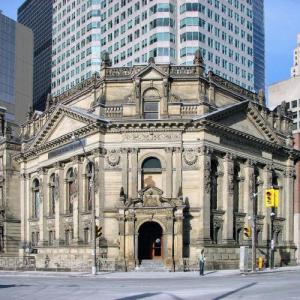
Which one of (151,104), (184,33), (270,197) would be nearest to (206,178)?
(151,104)

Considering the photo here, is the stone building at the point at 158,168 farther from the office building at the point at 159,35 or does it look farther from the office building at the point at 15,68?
the office building at the point at 15,68

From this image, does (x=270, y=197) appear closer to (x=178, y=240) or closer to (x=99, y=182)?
(x=178, y=240)

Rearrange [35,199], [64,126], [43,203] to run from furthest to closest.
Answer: [35,199] < [43,203] < [64,126]

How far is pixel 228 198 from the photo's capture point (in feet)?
204

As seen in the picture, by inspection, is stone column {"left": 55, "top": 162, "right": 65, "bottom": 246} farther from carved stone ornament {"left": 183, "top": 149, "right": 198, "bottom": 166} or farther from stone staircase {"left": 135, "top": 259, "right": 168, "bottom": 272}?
carved stone ornament {"left": 183, "top": 149, "right": 198, "bottom": 166}

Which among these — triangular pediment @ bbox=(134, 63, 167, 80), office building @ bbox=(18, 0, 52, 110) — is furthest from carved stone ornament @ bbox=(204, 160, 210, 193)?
office building @ bbox=(18, 0, 52, 110)

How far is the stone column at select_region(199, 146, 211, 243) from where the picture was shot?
58.7m

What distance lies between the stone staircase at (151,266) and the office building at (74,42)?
3128 inches

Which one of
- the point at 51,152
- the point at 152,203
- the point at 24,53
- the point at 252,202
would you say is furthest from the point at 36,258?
the point at 24,53

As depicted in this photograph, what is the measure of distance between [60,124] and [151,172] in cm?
1333

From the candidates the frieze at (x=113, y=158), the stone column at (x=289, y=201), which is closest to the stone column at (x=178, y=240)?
the frieze at (x=113, y=158)

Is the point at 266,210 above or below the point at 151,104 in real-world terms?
below

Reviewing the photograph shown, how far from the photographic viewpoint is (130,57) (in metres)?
125

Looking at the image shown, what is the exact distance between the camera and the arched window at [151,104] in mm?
60709
